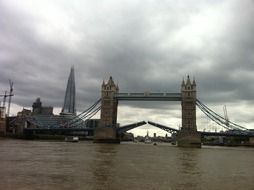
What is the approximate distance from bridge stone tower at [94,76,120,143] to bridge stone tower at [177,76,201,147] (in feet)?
77.9

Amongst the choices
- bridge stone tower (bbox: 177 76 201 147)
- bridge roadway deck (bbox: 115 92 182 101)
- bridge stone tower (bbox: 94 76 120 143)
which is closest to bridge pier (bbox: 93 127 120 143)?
bridge stone tower (bbox: 94 76 120 143)

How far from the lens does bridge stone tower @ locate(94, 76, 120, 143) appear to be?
127 m

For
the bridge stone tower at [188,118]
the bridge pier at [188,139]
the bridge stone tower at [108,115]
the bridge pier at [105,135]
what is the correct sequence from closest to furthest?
the bridge pier at [188,139], the bridge stone tower at [188,118], the bridge pier at [105,135], the bridge stone tower at [108,115]

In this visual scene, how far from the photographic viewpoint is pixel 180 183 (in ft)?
71.8

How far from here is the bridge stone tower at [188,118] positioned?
115994 mm

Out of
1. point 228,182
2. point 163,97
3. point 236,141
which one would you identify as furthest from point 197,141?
point 228,182

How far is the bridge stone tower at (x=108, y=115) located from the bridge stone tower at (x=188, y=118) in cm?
2374

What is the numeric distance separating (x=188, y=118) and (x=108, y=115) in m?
30.2

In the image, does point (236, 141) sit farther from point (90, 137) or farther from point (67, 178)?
point (67, 178)

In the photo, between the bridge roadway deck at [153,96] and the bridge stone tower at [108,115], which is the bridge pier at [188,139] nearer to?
the bridge roadway deck at [153,96]

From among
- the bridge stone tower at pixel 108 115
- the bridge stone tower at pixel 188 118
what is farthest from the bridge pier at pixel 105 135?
the bridge stone tower at pixel 188 118

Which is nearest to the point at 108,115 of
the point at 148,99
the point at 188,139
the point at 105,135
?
the point at 105,135

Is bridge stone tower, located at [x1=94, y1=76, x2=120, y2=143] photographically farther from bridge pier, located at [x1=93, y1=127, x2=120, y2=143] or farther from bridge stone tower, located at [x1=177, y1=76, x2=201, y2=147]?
bridge stone tower, located at [x1=177, y1=76, x2=201, y2=147]

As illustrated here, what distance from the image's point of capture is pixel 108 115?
461 feet
